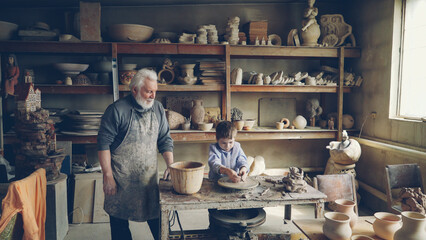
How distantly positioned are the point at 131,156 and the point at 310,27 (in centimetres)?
345

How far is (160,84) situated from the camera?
4.33m

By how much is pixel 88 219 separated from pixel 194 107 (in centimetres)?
212

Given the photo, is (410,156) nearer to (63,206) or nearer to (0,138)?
(63,206)

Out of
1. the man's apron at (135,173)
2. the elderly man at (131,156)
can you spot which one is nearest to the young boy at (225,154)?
the elderly man at (131,156)

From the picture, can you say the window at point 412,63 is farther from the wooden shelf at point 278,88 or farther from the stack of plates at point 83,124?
the stack of plates at point 83,124

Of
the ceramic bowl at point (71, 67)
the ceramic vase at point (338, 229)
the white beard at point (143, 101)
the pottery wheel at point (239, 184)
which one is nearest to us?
the ceramic vase at point (338, 229)

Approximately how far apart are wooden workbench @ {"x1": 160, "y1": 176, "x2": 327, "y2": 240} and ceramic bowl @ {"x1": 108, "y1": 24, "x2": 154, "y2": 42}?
8.46ft

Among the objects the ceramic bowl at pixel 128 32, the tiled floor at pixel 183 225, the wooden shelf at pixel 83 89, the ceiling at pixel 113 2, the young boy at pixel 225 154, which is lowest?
the tiled floor at pixel 183 225

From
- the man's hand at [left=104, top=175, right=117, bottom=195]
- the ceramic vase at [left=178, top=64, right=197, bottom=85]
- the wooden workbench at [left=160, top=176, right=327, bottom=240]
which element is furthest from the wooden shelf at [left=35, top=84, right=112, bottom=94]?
the wooden workbench at [left=160, top=176, right=327, bottom=240]

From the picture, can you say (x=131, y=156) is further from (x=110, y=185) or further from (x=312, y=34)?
(x=312, y=34)

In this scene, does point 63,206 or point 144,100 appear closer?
point 144,100

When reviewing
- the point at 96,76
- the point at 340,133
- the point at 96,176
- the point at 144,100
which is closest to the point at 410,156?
the point at 340,133

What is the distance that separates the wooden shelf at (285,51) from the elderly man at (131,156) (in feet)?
7.04

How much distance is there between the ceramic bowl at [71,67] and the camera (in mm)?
4334
